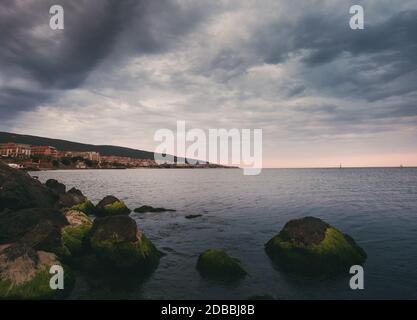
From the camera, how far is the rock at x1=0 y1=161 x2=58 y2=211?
1922cm

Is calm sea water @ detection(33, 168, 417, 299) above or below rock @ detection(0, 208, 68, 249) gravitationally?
below

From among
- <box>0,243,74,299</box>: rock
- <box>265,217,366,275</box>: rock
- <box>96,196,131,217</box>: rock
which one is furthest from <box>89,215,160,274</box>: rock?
<box>96,196,131,217</box>: rock

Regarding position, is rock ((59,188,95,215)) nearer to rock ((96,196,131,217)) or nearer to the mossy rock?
the mossy rock

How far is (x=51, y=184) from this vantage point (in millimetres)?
35031

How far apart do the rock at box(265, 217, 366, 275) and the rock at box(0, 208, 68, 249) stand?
1289 centimetres

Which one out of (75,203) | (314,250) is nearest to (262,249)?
(314,250)

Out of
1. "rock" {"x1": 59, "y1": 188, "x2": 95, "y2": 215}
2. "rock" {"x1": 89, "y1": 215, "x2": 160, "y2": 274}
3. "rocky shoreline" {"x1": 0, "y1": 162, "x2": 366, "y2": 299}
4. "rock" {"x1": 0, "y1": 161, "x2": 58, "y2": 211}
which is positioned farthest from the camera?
"rock" {"x1": 59, "y1": 188, "x2": 95, "y2": 215}

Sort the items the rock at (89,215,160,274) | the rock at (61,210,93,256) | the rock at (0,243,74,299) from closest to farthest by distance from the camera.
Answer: the rock at (0,243,74,299) → the rock at (89,215,160,274) → the rock at (61,210,93,256)

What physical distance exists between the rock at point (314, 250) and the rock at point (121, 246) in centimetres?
768

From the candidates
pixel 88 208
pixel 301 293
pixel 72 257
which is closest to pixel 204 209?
pixel 88 208

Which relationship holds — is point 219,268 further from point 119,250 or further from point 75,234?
point 75,234

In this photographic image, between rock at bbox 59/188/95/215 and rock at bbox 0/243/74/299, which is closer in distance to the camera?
rock at bbox 0/243/74/299
